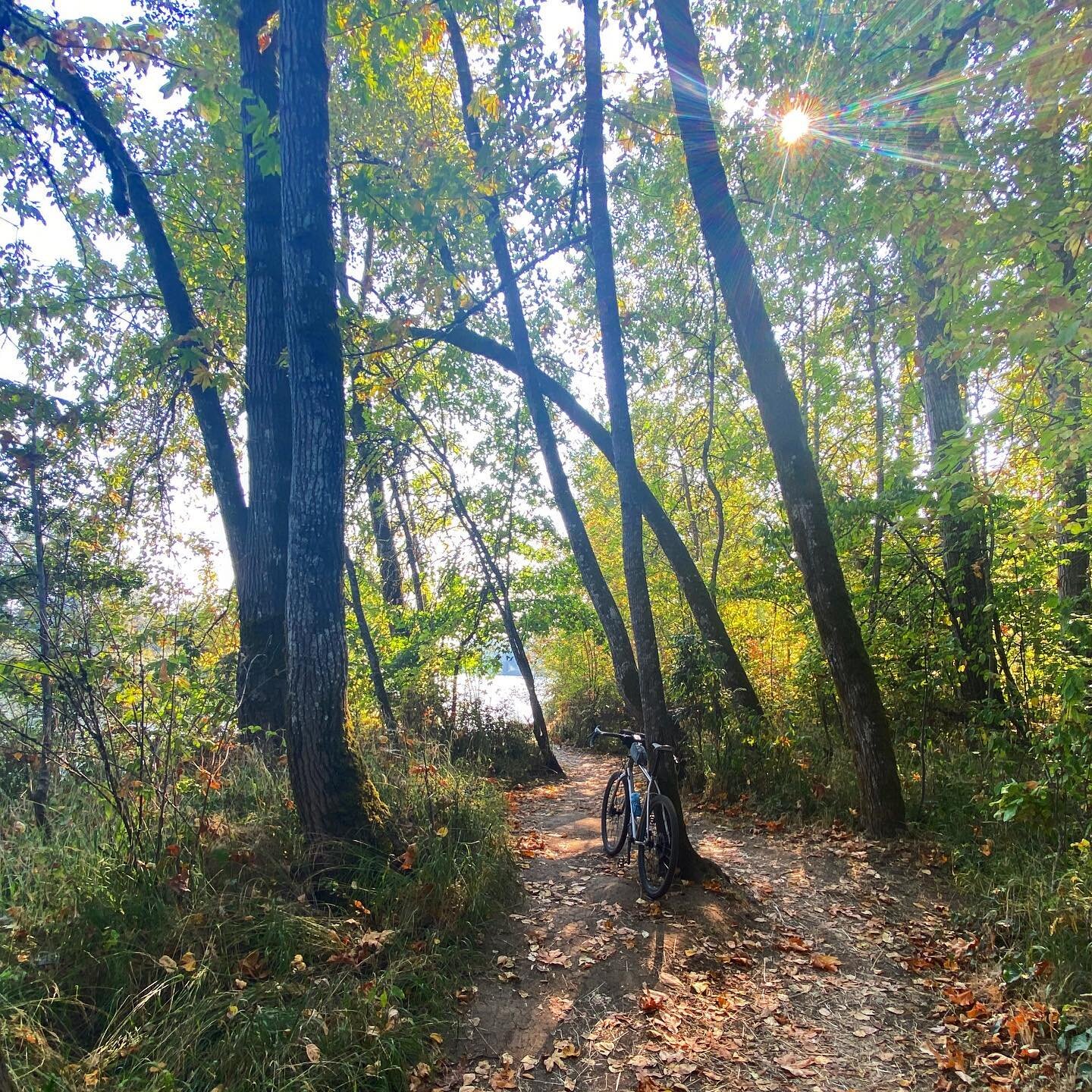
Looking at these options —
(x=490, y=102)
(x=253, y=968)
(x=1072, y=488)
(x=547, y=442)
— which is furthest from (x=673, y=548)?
(x=253, y=968)

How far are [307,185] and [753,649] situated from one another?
29.7 ft

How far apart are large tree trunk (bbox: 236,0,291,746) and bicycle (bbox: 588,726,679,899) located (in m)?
3.28

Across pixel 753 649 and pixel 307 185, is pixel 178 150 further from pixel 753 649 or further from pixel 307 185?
pixel 753 649

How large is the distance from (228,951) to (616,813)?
137 inches

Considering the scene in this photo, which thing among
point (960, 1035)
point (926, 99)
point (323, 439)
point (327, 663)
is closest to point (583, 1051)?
point (960, 1035)

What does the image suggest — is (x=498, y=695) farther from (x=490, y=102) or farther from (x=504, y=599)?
(x=490, y=102)

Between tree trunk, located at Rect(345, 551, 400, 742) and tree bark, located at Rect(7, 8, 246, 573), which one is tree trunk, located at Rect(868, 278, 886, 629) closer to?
tree trunk, located at Rect(345, 551, 400, 742)

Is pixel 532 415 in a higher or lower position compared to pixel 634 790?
higher

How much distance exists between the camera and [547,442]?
345 inches

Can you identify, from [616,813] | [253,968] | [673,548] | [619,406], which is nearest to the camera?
[253,968]

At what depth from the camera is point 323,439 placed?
4168 millimetres

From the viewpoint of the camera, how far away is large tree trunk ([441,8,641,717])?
828cm

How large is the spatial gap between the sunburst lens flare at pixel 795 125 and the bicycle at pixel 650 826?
5946 mm

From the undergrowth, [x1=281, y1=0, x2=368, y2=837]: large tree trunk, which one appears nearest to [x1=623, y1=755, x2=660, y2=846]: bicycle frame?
the undergrowth
